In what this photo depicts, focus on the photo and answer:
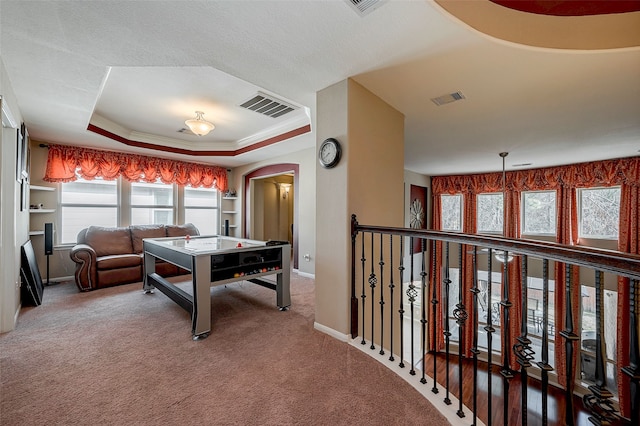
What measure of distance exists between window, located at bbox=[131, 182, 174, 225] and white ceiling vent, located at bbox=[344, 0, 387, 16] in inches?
216

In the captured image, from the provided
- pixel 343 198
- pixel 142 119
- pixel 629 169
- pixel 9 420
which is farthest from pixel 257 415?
pixel 629 169

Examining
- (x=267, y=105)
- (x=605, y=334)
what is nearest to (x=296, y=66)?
(x=267, y=105)

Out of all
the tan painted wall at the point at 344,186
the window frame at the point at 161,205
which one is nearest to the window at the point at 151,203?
the window frame at the point at 161,205

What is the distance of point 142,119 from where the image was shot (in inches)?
161

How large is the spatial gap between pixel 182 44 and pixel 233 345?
7.90 feet

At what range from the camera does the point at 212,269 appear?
2.62 metres

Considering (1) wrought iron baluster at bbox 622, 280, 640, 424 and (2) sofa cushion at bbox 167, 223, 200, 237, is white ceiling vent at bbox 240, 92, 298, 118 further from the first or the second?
(1) wrought iron baluster at bbox 622, 280, 640, 424

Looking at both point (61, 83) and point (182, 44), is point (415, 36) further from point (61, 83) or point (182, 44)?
point (61, 83)

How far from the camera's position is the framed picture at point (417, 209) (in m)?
7.29

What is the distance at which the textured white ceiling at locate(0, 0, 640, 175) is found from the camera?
171 cm

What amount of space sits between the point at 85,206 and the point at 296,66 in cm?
494

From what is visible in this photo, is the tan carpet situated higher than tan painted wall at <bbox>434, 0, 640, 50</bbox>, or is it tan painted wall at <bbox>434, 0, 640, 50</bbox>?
tan painted wall at <bbox>434, 0, 640, 50</bbox>

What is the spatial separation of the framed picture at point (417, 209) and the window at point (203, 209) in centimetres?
503

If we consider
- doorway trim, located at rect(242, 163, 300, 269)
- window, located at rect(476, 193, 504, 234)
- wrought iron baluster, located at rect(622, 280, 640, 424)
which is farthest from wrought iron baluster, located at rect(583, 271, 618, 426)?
window, located at rect(476, 193, 504, 234)
